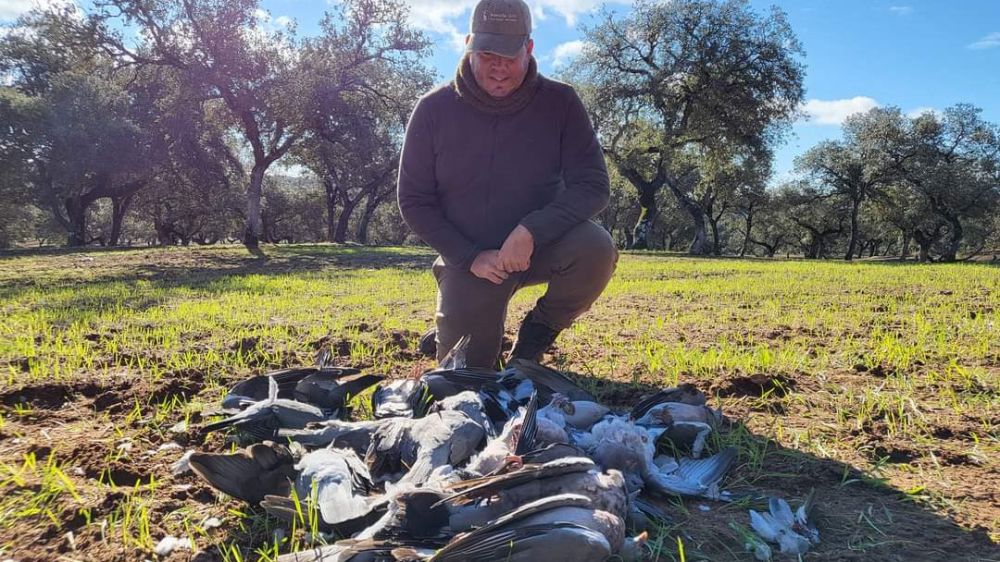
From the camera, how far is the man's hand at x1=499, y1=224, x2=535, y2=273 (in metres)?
3.35

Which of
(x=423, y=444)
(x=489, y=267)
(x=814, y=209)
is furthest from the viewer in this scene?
(x=814, y=209)

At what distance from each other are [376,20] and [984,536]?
76.7ft

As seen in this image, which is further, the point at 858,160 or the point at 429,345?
the point at 858,160

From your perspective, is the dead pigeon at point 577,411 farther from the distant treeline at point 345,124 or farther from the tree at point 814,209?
the tree at point 814,209

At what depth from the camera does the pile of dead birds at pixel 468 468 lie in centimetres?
161

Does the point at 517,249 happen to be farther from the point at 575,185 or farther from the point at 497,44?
the point at 497,44

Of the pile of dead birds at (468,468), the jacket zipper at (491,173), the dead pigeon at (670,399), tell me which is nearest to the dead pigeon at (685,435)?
the pile of dead birds at (468,468)

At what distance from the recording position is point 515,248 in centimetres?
335

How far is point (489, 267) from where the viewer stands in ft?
11.3

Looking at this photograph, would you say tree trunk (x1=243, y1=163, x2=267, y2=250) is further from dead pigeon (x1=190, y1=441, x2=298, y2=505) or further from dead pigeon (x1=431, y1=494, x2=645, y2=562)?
dead pigeon (x1=431, y1=494, x2=645, y2=562)

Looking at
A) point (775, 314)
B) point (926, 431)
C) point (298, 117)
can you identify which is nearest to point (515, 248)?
point (926, 431)

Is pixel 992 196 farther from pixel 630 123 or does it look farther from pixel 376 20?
pixel 376 20

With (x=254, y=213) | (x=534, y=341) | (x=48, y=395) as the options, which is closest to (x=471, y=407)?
(x=534, y=341)

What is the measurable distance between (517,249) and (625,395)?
1073 millimetres
